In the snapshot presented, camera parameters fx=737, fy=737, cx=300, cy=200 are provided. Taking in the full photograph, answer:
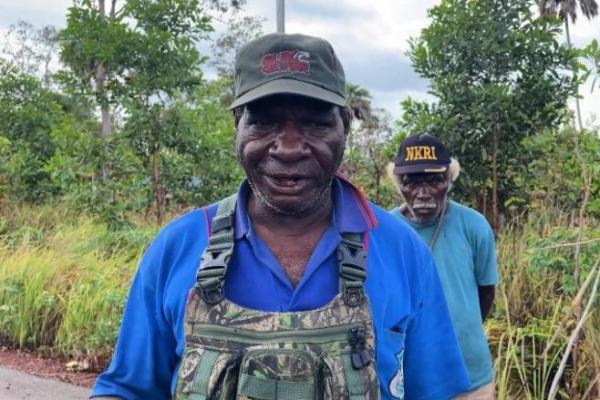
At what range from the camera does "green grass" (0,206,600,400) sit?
464 cm

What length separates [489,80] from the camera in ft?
23.5

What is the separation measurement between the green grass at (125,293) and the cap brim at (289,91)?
2546 millimetres

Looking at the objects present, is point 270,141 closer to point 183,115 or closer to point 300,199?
point 300,199

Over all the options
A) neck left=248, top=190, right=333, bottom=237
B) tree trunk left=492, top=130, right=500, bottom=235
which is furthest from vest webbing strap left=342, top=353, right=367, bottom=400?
tree trunk left=492, top=130, right=500, bottom=235

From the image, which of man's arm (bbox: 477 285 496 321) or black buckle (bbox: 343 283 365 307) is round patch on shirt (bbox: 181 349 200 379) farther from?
man's arm (bbox: 477 285 496 321)

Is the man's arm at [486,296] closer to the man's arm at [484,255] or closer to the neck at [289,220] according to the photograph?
the man's arm at [484,255]

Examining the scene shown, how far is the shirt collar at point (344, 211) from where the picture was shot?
1764mm

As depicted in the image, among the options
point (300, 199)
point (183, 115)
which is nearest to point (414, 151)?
point (300, 199)

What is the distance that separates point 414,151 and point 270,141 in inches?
88.6

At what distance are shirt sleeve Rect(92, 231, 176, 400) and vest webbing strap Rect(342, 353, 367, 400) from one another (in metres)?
0.43

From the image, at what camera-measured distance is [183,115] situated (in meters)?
8.38

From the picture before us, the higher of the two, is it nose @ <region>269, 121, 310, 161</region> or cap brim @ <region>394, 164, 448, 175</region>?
cap brim @ <region>394, 164, 448, 175</region>

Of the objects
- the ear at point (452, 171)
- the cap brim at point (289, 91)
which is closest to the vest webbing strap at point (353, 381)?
the cap brim at point (289, 91)

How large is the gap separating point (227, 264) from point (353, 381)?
376mm
